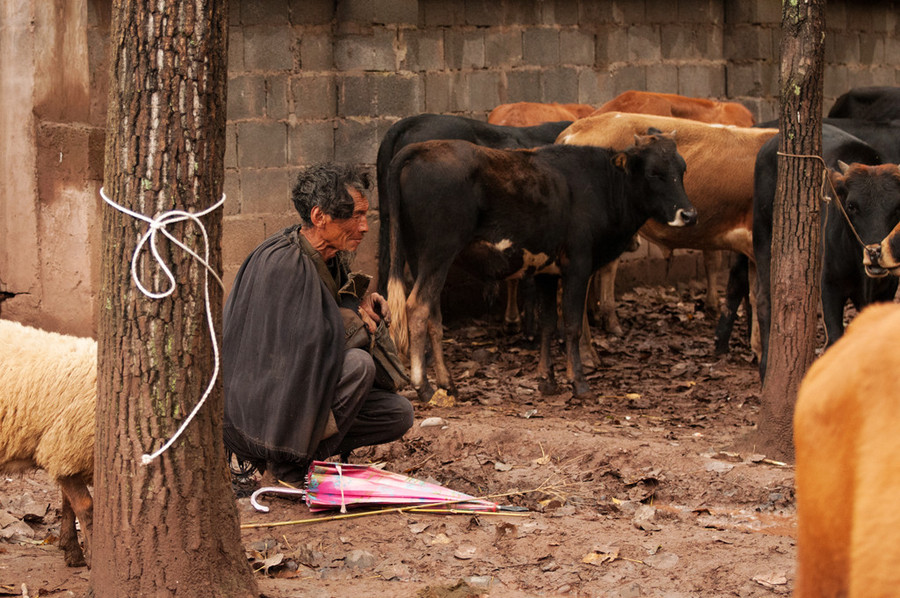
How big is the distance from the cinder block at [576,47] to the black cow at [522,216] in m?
2.81

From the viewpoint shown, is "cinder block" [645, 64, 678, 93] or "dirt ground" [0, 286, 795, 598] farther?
"cinder block" [645, 64, 678, 93]

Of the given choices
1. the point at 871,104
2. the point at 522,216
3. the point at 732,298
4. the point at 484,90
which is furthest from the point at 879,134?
the point at 522,216

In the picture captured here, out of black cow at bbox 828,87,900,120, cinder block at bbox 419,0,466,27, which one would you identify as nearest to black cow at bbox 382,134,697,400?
cinder block at bbox 419,0,466,27

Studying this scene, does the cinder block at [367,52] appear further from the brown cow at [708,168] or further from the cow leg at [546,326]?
the cow leg at [546,326]

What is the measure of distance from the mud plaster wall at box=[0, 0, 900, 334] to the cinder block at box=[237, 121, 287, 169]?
12 mm

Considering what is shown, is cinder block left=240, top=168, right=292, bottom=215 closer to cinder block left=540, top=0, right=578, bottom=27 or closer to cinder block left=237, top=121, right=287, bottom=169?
cinder block left=237, top=121, right=287, bottom=169

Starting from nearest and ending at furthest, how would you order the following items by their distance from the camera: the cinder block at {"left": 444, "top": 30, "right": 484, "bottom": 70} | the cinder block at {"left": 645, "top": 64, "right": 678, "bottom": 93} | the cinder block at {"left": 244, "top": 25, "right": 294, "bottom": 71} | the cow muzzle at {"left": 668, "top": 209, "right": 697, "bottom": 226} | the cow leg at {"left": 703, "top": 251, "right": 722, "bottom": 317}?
the cow muzzle at {"left": 668, "top": 209, "right": 697, "bottom": 226} < the cinder block at {"left": 244, "top": 25, "right": 294, "bottom": 71} < the cinder block at {"left": 444, "top": 30, "right": 484, "bottom": 70} < the cow leg at {"left": 703, "top": 251, "right": 722, "bottom": 317} < the cinder block at {"left": 645, "top": 64, "right": 678, "bottom": 93}

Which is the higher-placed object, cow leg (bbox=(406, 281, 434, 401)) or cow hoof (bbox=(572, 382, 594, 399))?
cow leg (bbox=(406, 281, 434, 401))

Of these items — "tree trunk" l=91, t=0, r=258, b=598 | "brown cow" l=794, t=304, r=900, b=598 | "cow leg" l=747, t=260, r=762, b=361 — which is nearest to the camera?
"brown cow" l=794, t=304, r=900, b=598

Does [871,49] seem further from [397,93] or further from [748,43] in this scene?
[397,93]

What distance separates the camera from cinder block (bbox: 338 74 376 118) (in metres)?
9.92

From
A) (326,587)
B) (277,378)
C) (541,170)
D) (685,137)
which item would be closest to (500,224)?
(541,170)

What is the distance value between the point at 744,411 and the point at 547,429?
1.76 metres

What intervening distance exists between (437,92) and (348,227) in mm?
5807
